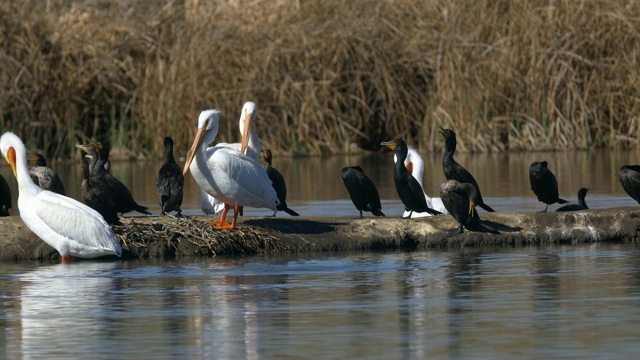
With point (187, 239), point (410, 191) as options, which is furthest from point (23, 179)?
point (410, 191)

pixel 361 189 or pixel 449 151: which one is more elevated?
pixel 449 151

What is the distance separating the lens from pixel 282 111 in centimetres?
2586

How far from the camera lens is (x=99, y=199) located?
1234cm

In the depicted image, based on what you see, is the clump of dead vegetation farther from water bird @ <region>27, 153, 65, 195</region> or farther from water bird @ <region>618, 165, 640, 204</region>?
water bird @ <region>618, 165, 640, 204</region>

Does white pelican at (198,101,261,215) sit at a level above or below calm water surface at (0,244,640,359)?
above

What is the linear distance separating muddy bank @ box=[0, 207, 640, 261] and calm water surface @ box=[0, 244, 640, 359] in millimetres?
287

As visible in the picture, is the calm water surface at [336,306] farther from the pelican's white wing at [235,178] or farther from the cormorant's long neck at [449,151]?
the cormorant's long neck at [449,151]

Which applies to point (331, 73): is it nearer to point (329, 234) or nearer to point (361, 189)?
point (361, 189)

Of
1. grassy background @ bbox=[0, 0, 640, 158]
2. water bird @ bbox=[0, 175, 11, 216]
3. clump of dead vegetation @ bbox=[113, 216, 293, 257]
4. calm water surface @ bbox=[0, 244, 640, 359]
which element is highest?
grassy background @ bbox=[0, 0, 640, 158]

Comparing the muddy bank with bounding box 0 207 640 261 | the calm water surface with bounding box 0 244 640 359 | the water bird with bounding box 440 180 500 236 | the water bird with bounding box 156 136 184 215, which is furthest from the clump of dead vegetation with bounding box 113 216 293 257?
the water bird with bounding box 440 180 500 236

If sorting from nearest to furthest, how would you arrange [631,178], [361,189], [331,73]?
[631,178], [361,189], [331,73]

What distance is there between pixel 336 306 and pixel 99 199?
3958mm

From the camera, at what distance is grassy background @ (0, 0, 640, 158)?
24938 mm

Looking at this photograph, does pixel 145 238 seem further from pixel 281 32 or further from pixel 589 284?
pixel 281 32
